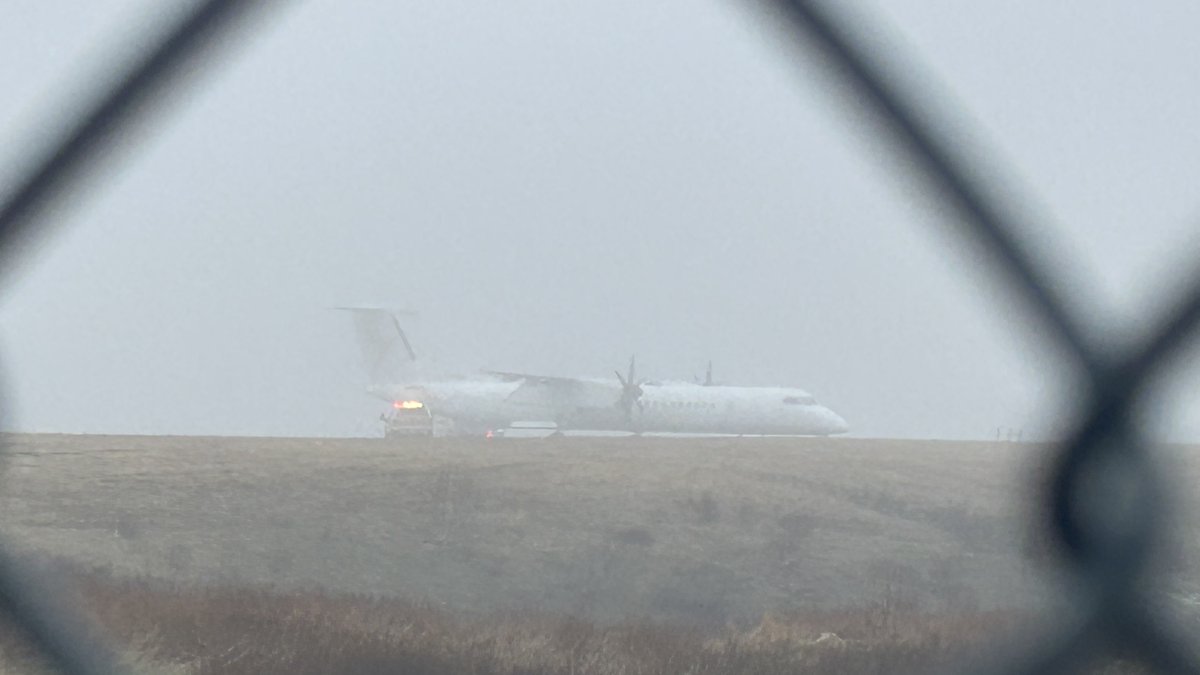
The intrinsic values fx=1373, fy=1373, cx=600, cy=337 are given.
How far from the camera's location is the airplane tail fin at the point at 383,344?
58.0 m

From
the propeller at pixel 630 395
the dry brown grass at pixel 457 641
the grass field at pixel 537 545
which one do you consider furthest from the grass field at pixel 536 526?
the propeller at pixel 630 395

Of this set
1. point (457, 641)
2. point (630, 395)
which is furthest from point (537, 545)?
point (630, 395)

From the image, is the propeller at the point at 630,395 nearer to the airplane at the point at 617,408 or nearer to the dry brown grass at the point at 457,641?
the airplane at the point at 617,408

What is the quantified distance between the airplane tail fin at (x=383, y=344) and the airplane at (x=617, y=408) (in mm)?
5675

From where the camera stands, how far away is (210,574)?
1836cm

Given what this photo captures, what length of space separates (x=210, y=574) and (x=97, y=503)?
14.2ft

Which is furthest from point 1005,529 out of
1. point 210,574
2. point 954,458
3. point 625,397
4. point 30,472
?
point 625,397

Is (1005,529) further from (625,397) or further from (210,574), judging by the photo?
(625,397)

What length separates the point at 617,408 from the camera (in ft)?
169

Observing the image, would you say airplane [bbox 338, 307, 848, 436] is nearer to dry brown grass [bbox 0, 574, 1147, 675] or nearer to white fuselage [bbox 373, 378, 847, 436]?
white fuselage [bbox 373, 378, 847, 436]

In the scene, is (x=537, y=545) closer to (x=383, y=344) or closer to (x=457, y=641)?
(x=457, y=641)

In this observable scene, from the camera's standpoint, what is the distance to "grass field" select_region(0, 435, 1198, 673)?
575 inches

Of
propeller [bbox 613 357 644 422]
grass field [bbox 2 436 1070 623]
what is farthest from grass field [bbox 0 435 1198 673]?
propeller [bbox 613 357 644 422]

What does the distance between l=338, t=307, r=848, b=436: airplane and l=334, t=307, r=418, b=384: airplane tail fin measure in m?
5.67
